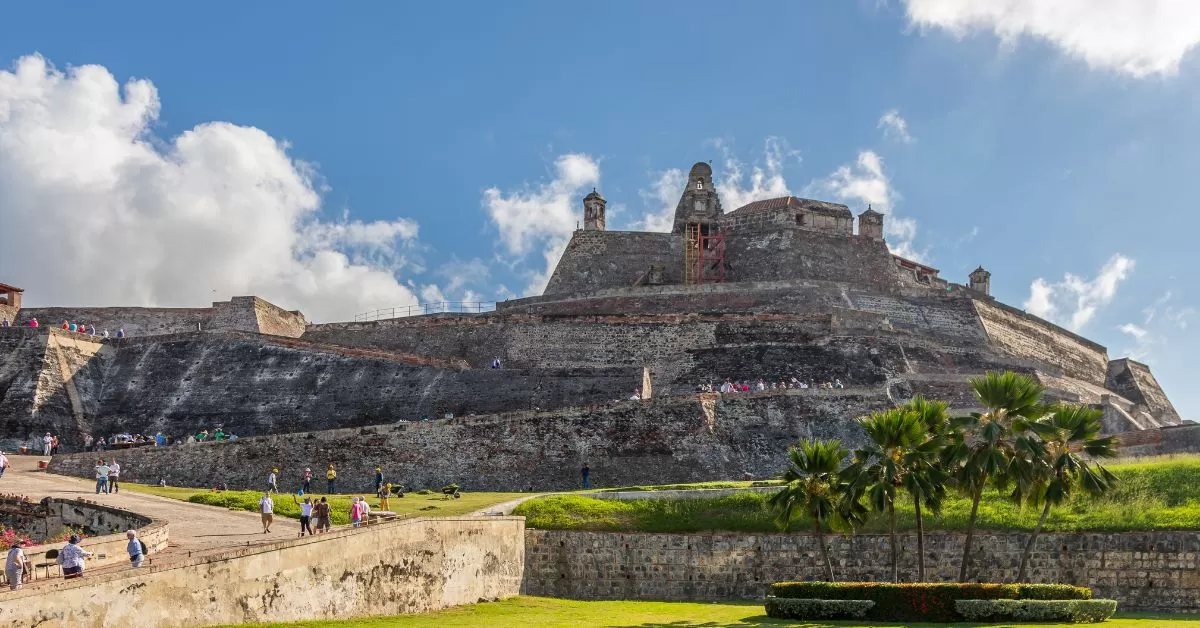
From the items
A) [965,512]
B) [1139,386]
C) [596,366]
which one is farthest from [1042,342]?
[965,512]

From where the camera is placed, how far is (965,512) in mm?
26875

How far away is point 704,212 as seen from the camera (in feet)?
196

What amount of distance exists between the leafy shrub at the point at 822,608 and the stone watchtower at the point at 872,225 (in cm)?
3917

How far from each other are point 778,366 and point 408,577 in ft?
75.1

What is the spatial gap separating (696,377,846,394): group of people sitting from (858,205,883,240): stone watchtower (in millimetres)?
19003

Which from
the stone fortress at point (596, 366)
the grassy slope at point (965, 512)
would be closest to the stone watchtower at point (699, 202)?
the stone fortress at point (596, 366)

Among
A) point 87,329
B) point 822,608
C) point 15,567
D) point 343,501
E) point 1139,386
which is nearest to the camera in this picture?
point 15,567

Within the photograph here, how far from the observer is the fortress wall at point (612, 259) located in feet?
189

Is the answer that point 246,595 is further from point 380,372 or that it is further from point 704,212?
point 704,212

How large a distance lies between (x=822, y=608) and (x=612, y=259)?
37291 millimetres

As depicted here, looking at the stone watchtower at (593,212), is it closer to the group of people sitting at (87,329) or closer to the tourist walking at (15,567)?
the group of people sitting at (87,329)

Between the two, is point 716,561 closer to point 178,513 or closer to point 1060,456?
point 1060,456

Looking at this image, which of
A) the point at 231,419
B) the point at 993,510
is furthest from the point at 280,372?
the point at 993,510

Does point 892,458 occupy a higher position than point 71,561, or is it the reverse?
point 892,458
